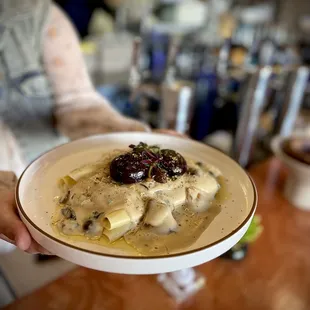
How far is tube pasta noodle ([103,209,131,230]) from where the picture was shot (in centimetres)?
53

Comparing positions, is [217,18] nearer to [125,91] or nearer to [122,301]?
[125,91]

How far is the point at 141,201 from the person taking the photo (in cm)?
58

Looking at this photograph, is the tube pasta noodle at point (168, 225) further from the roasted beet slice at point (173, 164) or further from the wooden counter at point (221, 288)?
the wooden counter at point (221, 288)

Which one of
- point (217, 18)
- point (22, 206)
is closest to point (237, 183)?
point (22, 206)

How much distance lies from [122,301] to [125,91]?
1.71 metres

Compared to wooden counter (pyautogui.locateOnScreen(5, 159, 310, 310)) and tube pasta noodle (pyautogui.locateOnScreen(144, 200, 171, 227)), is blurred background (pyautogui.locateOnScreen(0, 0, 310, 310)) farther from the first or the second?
tube pasta noodle (pyautogui.locateOnScreen(144, 200, 171, 227))

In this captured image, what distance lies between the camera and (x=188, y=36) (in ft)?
9.23

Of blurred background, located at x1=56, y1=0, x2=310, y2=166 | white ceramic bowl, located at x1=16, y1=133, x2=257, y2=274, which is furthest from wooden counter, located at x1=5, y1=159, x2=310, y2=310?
blurred background, located at x1=56, y1=0, x2=310, y2=166

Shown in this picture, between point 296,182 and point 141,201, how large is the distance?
0.79 m

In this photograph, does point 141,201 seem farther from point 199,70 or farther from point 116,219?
point 199,70

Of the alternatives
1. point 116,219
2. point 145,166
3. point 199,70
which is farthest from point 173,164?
point 199,70

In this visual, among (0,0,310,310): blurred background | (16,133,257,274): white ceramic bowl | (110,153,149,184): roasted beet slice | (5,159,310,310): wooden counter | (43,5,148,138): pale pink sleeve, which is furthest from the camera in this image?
(0,0,310,310): blurred background

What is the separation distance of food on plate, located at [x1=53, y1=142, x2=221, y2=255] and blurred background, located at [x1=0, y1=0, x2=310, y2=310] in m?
0.60

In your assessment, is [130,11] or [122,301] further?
[130,11]
